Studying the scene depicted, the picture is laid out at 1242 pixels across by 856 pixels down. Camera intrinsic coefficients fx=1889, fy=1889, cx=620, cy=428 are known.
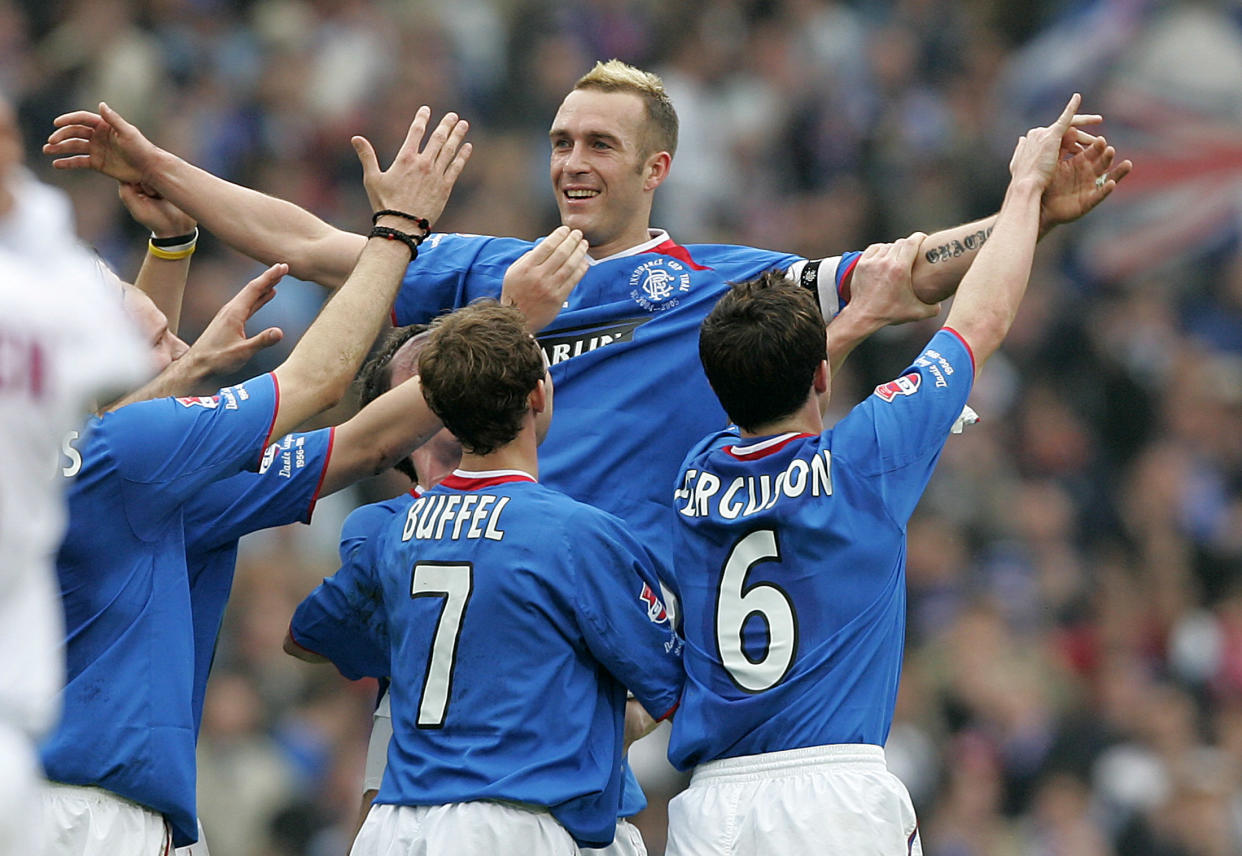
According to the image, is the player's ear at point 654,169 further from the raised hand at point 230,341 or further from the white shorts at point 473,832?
the white shorts at point 473,832

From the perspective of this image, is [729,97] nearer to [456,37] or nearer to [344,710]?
[456,37]

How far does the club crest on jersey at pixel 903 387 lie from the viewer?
5.01 meters

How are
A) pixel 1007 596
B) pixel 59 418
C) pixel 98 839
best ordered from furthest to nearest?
pixel 1007 596
pixel 98 839
pixel 59 418

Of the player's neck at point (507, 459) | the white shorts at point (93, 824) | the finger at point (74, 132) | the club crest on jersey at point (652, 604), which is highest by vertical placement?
the finger at point (74, 132)

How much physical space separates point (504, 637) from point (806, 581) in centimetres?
79

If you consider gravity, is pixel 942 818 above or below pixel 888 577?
below

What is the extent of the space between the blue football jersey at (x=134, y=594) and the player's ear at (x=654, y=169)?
179cm

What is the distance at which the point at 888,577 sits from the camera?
16.3ft

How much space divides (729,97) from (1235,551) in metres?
5.01

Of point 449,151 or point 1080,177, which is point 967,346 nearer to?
point 1080,177

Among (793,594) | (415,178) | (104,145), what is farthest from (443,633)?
(104,145)

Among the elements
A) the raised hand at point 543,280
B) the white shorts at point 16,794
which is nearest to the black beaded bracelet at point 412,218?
the raised hand at point 543,280

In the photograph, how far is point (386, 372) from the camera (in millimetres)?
5855

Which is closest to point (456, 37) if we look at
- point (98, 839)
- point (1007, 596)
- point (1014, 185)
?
point (1007, 596)
